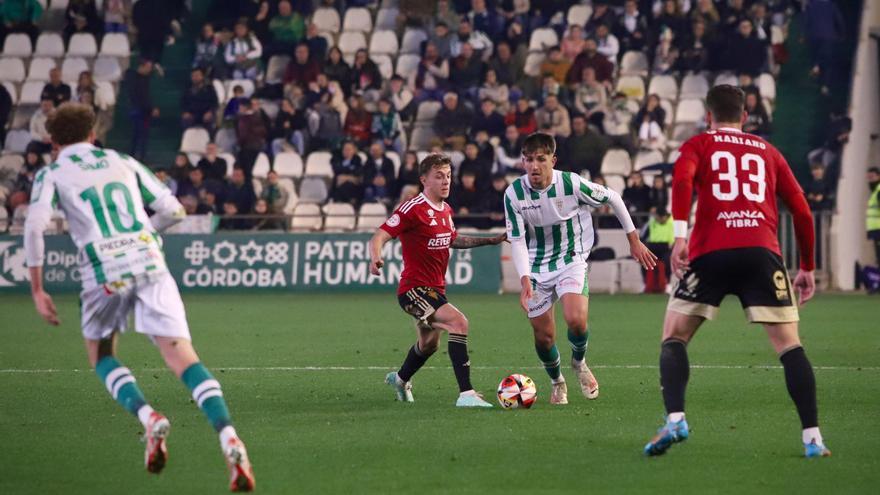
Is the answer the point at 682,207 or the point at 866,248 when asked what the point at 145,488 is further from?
the point at 866,248

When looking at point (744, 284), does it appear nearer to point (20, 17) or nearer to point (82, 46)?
point (82, 46)

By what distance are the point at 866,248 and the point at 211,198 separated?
11.6 m

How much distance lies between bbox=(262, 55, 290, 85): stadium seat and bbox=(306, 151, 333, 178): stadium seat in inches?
107

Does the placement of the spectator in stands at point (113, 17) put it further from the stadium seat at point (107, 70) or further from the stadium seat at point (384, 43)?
the stadium seat at point (384, 43)

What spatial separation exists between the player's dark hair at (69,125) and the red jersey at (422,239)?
3.53 metres

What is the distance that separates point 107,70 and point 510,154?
33.0 feet

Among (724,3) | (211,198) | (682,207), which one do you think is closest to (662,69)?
(724,3)

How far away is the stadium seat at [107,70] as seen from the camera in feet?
98.8

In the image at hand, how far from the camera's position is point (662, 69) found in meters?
27.0

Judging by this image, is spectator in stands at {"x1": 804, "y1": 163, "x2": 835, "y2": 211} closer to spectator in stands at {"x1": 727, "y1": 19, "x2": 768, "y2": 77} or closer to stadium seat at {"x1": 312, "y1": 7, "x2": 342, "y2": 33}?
spectator in stands at {"x1": 727, "y1": 19, "x2": 768, "y2": 77}

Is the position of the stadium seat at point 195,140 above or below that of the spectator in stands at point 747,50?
below

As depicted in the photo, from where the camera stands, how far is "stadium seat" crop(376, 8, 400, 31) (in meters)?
29.5

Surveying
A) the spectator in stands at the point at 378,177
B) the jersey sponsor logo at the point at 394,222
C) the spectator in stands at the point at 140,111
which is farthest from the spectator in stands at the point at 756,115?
the jersey sponsor logo at the point at 394,222

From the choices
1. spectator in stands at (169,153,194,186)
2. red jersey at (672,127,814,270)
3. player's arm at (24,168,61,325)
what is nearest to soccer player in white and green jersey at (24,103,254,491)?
player's arm at (24,168,61,325)
